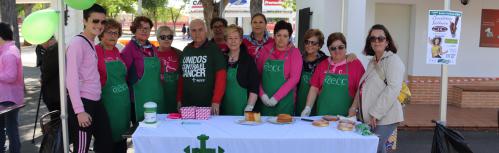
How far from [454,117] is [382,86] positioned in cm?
465

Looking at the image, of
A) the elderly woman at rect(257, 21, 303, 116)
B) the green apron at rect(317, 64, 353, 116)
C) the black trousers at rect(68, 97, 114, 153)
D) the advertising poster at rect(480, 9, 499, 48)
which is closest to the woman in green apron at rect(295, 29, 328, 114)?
the elderly woman at rect(257, 21, 303, 116)

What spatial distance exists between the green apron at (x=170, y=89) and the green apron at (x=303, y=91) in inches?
48.7

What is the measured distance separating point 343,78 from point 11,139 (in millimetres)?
3249

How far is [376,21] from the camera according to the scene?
→ 8.12 meters

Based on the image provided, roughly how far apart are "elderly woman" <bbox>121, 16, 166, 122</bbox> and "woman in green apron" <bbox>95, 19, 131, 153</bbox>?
16 cm

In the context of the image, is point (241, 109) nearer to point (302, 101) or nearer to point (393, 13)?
point (302, 101)

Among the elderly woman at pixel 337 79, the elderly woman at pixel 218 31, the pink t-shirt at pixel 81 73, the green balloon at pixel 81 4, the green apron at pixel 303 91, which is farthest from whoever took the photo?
the elderly woman at pixel 218 31

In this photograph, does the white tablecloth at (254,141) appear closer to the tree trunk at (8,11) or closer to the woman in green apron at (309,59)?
the woman in green apron at (309,59)

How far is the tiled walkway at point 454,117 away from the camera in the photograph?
22.2 ft

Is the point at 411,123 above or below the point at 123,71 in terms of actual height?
below

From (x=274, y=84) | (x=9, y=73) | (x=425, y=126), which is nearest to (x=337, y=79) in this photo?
(x=274, y=84)

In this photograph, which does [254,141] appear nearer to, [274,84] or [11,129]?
[274,84]

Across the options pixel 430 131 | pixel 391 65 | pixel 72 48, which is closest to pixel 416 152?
pixel 430 131

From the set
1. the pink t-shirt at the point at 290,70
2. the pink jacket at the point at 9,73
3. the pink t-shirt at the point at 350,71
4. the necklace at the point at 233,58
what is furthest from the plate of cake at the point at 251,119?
the pink jacket at the point at 9,73
